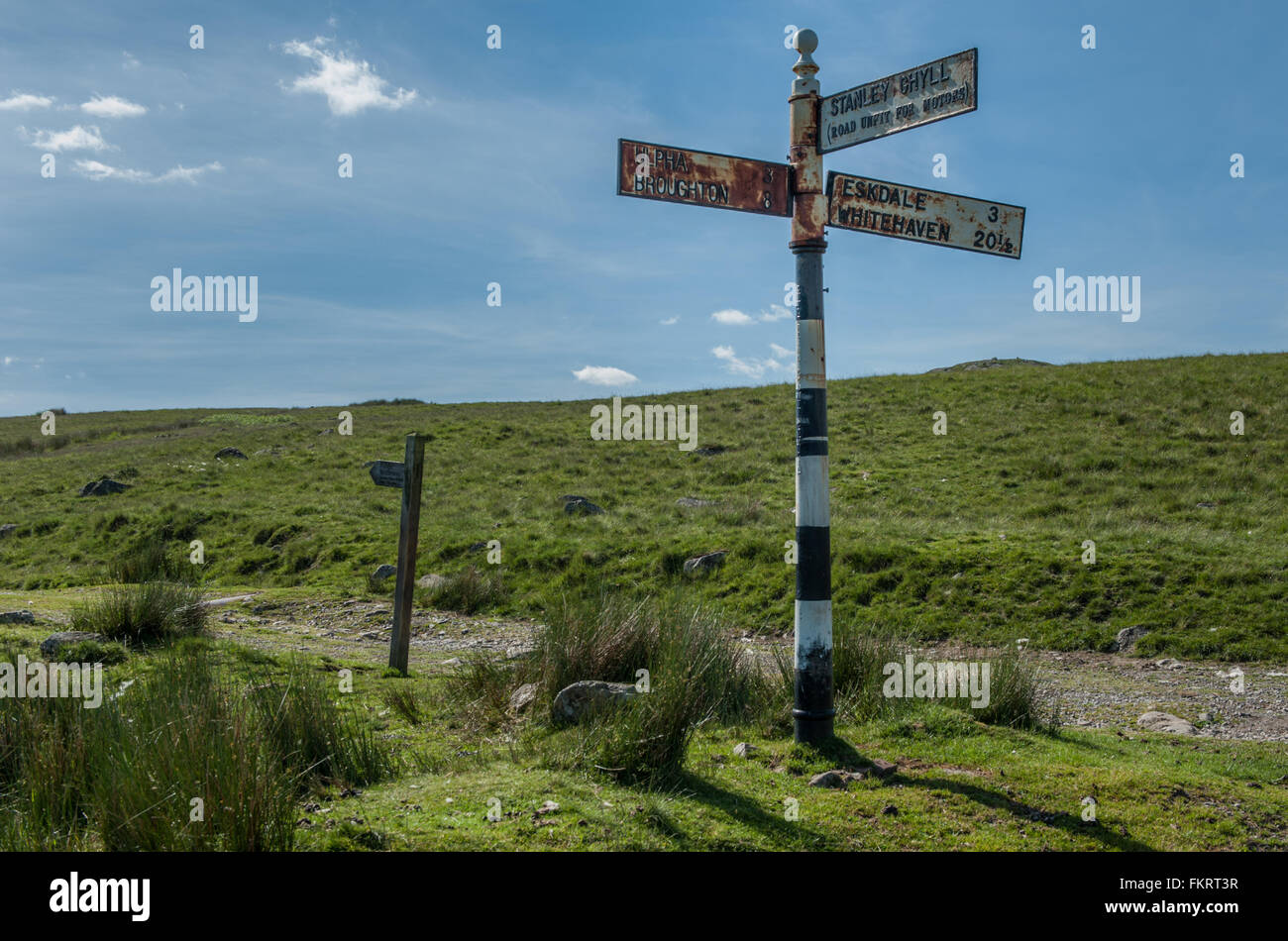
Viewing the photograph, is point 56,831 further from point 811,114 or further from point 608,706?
point 811,114

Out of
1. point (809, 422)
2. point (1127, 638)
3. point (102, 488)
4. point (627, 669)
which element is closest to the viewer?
point (809, 422)

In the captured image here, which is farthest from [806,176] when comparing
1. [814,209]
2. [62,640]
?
[62,640]

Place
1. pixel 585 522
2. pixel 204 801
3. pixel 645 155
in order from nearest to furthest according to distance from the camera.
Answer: pixel 204 801 → pixel 645 155 → pixel 585 522

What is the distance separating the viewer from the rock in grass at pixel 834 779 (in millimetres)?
6016

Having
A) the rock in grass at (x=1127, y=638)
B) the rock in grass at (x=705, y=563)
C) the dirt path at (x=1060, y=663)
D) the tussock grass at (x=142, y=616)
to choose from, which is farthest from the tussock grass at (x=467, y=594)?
the rock in grass at (x=1127, y=638)

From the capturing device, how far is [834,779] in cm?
607

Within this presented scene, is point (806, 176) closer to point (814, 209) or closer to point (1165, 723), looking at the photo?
point (814, 209)

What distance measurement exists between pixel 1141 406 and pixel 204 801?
108 feet

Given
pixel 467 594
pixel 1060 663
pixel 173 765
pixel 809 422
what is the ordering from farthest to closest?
1. pixel 467 594
2. pixel 1060 663
3. pixel 809 422
4. pixel 173 765

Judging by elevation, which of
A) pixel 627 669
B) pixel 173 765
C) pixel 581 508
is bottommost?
pixel 627 669

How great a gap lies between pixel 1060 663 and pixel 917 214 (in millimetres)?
7935

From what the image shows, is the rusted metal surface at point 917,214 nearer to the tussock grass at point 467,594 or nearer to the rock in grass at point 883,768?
the rock in grass at point 883,768
